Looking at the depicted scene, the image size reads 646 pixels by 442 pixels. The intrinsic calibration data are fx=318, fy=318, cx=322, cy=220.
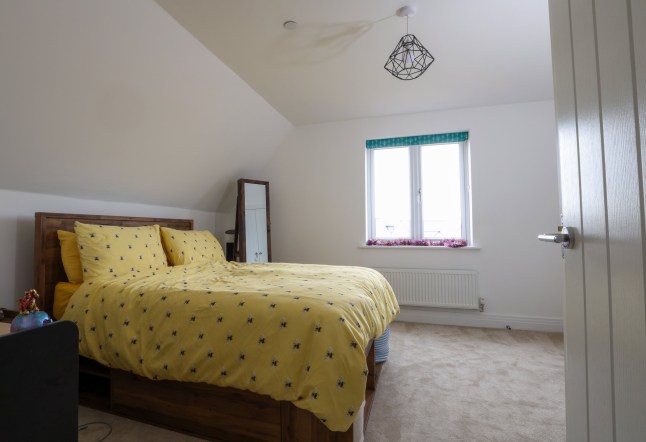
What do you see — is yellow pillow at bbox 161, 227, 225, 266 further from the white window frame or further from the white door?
the white door

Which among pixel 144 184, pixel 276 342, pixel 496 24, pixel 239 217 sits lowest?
pixel 276 342

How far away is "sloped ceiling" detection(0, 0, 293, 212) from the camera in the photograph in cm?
170

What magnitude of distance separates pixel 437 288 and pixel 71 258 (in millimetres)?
3274

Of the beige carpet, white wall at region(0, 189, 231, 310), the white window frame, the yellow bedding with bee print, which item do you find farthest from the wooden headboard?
the white window frame

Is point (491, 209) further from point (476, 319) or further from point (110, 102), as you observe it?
point (110, 102)

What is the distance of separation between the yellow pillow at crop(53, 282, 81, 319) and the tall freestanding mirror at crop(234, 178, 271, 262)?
1.77m

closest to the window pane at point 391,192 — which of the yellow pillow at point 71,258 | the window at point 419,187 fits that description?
the window at point 419,187

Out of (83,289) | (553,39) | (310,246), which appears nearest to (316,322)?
(553,39)

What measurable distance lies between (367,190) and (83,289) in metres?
2.94

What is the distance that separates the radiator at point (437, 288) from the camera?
11.1 feet

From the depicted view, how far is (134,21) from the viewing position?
6.26ft

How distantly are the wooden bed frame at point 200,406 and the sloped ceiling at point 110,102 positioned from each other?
1.67 feet

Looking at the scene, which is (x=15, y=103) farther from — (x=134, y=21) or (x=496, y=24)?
(x=496, y=24)

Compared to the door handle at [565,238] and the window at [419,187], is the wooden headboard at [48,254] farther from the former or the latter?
the window at [419,187]
